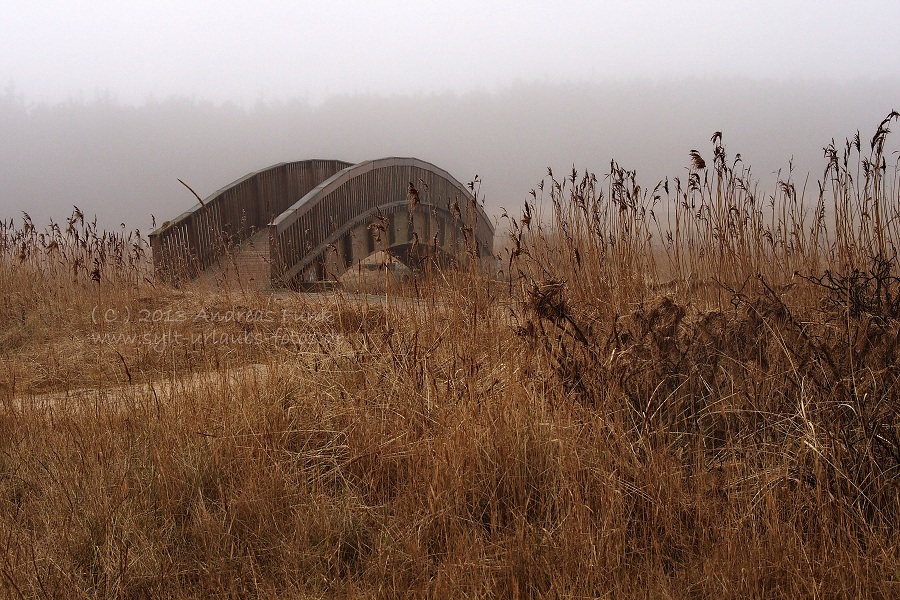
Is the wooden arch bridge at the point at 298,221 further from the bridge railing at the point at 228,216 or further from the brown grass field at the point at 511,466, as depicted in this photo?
the brown grass field at the point at 511,466

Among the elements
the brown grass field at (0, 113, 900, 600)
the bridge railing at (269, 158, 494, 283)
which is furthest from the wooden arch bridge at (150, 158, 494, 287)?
the brown grass field at (0, 113, 900, 600)

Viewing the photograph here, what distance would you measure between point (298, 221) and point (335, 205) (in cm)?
104

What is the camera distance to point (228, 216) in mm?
11180

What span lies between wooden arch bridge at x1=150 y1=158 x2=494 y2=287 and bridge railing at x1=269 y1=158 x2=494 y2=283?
0.05ft

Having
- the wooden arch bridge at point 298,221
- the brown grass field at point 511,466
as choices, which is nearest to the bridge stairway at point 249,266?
the wooden arch bridge at point 298,221

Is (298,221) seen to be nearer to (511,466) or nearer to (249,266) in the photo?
(249,266)

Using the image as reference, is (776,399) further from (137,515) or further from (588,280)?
(137,515)

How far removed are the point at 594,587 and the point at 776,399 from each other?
1.48 meters

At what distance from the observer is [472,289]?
4586mm

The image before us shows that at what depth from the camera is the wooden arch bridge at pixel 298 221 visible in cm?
973

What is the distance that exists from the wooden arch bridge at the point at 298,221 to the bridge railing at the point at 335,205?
14 millimetres

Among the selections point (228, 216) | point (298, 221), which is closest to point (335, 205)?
point (298, 221)

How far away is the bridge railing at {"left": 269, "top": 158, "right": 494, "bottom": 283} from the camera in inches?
380

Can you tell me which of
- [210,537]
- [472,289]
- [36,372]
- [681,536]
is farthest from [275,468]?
[36,372]
